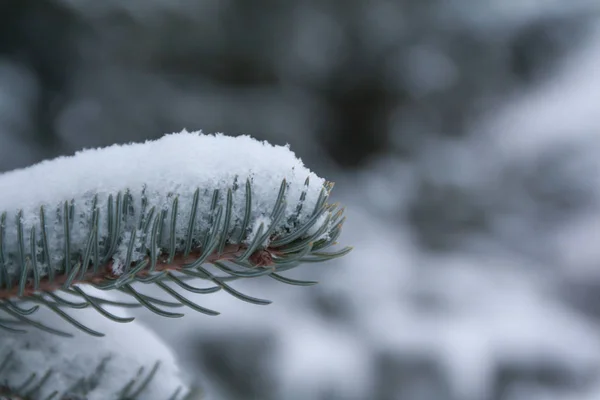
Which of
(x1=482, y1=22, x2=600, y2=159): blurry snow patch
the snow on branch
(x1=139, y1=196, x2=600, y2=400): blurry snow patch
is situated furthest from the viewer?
(x1=482, y1=22, x2=600, y2=159): blurry snow patch

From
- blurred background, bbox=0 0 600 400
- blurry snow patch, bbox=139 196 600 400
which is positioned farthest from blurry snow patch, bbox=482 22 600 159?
blurry snow patch, bbox=139 196 600 400

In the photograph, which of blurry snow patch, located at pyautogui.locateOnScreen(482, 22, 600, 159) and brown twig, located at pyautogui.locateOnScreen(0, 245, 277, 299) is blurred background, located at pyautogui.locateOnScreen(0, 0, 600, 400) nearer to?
blurry snow patch, located at pyautogui.locateOnScreen(482, 22, 600, 159)

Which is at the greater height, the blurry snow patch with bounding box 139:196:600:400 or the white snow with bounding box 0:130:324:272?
the blurry snow patch with bounding box 139:196:600:400

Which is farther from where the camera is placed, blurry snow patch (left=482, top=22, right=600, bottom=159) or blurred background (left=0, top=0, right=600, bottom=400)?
blurry snow patch (left=482, top=22, right=600, bottom=159)

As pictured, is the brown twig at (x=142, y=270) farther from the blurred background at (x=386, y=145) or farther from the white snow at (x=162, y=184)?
the blurred background at (x=386, y=145)

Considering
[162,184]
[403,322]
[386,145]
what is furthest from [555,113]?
[162,184]

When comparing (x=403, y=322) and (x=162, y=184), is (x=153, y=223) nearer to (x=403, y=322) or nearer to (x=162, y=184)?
(x=162, y=184)

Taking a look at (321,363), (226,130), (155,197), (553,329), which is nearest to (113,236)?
(155,197)
